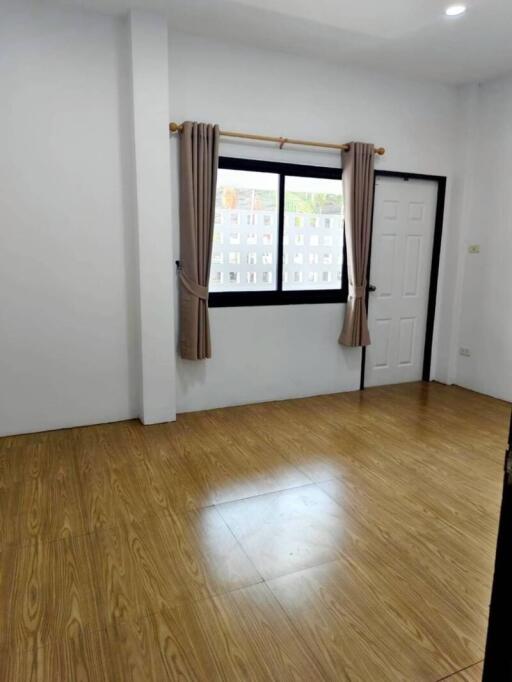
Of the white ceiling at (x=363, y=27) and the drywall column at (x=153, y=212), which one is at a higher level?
the white ceiling at (x=363, y=27)

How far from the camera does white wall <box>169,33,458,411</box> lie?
11.5 feet

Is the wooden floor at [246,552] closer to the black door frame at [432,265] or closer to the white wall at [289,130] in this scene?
the white wall at [289,130]

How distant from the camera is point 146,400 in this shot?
A: 356cm

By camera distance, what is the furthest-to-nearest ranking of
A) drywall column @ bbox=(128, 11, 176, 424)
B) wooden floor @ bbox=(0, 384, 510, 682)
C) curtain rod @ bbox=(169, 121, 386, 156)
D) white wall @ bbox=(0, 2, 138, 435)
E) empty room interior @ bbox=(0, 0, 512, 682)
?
1. curtain rod @ bbox=(169, 121, 386, 156)
2. drywall column @ bbox=(128, 11, 176, 424)
3. white wall @ bbox=(0, 2, 138, 435)
4. empty room interior @ bbox=(0, 0, 512, 682)
5. wooden floor @ bbox=(0, 384, 510, 682)

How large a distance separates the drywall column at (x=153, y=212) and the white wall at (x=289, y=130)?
Answer: 0.21 m

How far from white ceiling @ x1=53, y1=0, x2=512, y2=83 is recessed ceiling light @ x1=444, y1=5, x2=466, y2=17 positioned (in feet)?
0.13

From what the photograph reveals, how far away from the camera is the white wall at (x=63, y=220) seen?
10.0 ft

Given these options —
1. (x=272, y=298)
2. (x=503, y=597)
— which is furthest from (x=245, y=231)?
(x=503, y=597)

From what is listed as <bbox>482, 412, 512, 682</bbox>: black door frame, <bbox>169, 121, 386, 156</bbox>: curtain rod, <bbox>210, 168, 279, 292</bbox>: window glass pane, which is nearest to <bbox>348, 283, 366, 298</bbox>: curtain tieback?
<bbox>210, 168, 279, 292</bbox>: window glass pane

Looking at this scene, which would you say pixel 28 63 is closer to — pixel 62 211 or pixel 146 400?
pixel 62 211

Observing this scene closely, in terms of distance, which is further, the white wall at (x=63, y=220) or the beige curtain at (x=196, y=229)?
the beige curtain at (x=196, y=229)

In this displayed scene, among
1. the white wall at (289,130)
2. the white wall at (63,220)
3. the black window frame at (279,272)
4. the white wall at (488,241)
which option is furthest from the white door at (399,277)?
the white wall at (63,220)

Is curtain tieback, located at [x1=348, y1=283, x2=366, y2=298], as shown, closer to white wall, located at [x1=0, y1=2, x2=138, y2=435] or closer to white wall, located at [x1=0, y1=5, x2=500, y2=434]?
white wall, located at [x1=0, y1=5, x2=500, y2=434]

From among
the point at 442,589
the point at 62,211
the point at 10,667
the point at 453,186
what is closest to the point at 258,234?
the point at 62,211
